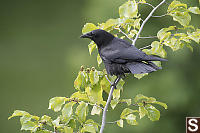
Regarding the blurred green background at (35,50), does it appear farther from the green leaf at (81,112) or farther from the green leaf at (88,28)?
the green leaf at (81,112)

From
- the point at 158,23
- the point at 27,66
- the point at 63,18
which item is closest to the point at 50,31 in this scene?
the point at 63,18

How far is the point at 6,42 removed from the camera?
5113mm

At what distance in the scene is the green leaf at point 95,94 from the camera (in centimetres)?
119

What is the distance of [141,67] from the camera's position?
44.9 inches

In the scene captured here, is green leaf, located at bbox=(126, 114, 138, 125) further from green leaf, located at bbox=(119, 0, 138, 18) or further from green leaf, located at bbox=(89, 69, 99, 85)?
green leaf, located at bbox=(119, 0, 138, 18)

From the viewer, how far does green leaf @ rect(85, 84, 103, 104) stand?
1191mm

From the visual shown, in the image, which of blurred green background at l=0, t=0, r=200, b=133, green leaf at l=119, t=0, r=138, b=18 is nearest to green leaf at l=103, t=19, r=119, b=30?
green leaf at l=119, t=0, r=138, b=18

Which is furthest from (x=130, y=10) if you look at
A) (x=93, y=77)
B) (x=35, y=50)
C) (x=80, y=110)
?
(x=35, y=50)

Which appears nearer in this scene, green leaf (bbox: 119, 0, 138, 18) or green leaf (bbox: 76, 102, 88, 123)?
green leaf (bbox: 76, 102, 88, 123)

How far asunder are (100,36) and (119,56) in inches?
4.1

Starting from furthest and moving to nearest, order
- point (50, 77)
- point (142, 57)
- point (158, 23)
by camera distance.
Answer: point (50, 77)
point (158, 23)
point (142, 57)

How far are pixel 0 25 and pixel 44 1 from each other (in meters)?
0.72

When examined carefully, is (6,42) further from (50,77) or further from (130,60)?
(130,60)

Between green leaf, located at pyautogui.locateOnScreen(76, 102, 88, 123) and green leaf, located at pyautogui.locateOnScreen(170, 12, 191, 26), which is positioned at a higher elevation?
green leaf, located at pyautogui.locateOnScreen(170, 12, 191, 26)
